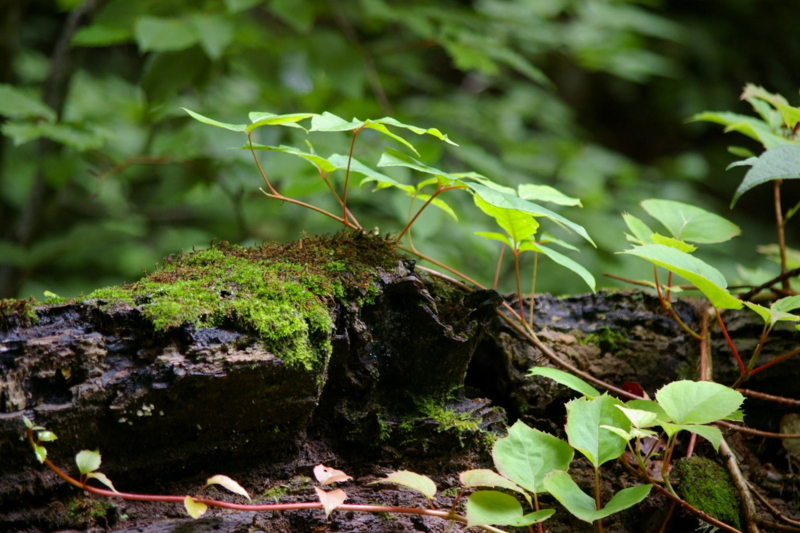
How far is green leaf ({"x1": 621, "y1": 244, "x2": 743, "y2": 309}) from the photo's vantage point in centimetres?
80

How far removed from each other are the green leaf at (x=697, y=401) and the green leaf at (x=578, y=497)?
117 mm

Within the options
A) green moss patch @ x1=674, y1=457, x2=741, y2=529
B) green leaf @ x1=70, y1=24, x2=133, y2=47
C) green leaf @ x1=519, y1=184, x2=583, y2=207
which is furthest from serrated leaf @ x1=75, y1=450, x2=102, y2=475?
green leaf @ x1=70, y1=24, x2=133, y2=47

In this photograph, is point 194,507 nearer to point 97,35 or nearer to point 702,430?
point 702,430

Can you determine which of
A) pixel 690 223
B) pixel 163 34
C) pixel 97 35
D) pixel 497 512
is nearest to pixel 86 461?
pixel 497 512

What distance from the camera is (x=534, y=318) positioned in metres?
1.31

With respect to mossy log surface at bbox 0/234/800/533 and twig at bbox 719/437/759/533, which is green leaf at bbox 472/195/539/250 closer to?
mossy log surface at bbox 0/234/800/533

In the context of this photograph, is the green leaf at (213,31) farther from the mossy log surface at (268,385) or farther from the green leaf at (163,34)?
the mossy log surface at (268,385)

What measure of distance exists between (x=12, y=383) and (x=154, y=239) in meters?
2.94

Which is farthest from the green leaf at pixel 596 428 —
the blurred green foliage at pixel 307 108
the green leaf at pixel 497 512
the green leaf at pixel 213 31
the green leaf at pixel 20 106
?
the green leaf at pixel 20 106

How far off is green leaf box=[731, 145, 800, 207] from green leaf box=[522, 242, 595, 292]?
0.24 meters

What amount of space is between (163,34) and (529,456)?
1.72 m

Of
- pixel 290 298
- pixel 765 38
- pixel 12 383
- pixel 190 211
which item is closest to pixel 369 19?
pixel 190 211

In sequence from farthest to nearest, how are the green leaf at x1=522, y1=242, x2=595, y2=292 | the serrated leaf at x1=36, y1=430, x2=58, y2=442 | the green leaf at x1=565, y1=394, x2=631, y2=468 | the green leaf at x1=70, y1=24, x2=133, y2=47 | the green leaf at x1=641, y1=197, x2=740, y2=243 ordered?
the green leaf at x1=70, y1=24, x2=133, y2=47
the green leaf at x1=641, y1=197, x2=740, y2=243
the green leaf at x1=522, y1=242, x2=595, y2=292
the green leaf at x1=565, y1=394, x2=631, y2=468
the serrated leaf at x1=36, y1=430, x2=58, y2=442

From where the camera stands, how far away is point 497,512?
30.3 inches
